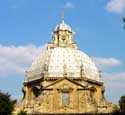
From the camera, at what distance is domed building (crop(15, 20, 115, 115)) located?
343 feet

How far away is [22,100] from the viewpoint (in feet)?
369

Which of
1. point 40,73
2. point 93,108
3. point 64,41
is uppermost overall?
point 64,41

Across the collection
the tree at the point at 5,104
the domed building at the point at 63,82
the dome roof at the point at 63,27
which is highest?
the dome roof at the point at 63,27

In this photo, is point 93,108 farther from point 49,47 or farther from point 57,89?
point 49,47

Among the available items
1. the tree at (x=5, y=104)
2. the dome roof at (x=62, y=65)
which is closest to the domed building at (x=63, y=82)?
the dome roof at (x=62, y=65)

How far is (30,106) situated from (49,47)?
14.3m

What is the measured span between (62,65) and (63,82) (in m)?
5.39

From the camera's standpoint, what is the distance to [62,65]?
110m

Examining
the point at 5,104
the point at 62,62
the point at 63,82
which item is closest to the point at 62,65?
the point at 62,62

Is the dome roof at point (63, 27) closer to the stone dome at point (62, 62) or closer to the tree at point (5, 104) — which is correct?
the stone dome at point (62, 62)

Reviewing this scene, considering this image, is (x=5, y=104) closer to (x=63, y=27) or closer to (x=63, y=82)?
(x=63, y=82)

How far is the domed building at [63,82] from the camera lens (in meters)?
104

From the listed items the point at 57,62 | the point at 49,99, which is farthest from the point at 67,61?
the point at 49,99

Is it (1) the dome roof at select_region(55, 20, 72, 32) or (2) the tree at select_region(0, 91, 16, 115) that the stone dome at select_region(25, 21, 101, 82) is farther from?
(2) the tree at select_region(0, 91, 16, 115)
